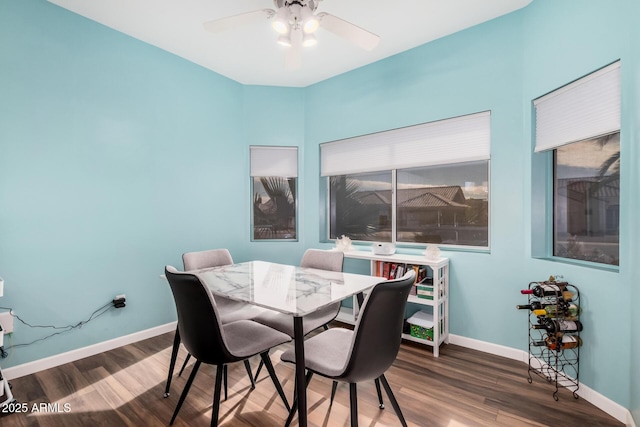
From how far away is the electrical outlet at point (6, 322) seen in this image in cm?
214

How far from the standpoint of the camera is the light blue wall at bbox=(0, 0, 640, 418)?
192 centimetres

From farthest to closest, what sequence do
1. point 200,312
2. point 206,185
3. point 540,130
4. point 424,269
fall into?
1. point 206,185
2. point 424,269
3. point 540,130
4. point 200,312

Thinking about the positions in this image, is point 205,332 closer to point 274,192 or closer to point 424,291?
point 424,291

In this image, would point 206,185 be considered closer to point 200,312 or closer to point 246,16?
point 246,16

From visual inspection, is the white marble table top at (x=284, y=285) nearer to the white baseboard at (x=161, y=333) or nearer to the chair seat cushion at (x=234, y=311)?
the chair seat cushion at (x=234, y=311)

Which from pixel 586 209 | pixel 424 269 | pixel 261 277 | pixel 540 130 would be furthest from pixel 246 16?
pixel 586 209

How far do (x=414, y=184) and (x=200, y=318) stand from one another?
257cm

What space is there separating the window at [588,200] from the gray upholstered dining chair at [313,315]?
1.81m

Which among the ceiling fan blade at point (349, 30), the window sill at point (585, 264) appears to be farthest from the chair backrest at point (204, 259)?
the window sill at point (585, 264)

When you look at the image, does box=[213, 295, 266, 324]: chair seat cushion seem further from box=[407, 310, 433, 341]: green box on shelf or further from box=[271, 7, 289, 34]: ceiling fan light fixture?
box=[271, 7, 289, 34]: ceiling fan light fixture

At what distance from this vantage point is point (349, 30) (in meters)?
1.97

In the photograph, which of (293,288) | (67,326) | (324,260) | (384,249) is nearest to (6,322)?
(67,326)

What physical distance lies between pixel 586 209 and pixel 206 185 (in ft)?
11.8

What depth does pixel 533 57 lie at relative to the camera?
7.82ft
